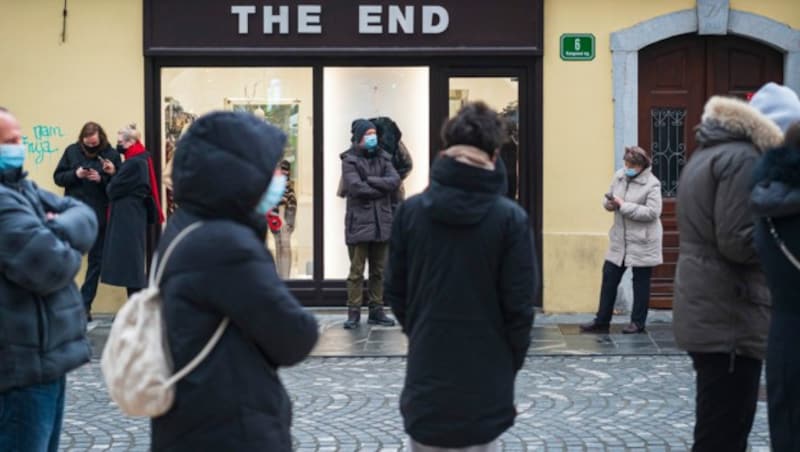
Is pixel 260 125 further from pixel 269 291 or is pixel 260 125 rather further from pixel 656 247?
pixel 656 247

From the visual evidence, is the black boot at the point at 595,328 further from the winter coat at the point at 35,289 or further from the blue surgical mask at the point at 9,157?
the blue surgical mask at the point at 9,157

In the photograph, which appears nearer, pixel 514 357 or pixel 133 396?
pixel 133 396

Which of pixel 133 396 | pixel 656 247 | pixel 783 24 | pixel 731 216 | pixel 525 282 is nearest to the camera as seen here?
pixel 133 396

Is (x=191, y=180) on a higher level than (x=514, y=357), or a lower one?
higher

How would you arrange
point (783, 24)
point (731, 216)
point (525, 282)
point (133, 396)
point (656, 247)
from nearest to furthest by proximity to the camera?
point (133, 396) → point (525, 282) → point (731, 216) → point (656, 247) → point (783, 24)

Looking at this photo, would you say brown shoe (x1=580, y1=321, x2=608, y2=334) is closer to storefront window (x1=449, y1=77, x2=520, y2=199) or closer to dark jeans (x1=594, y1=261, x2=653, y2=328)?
dark jeans (x1=594, y1=261, x2=653, y2=328)

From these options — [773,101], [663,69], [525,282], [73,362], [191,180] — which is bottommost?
[73,362]

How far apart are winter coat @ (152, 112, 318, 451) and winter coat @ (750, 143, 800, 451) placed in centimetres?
201

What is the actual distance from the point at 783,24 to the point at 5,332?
370 inches

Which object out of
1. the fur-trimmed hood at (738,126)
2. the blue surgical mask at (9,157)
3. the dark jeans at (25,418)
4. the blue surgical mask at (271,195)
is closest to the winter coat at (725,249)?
the fur-trimmed hood at (738,126)

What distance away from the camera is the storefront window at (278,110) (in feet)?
41.2

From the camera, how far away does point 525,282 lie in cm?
457

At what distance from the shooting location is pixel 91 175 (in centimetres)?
1170

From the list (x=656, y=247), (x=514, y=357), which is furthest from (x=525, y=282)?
(x=656, y=247)
